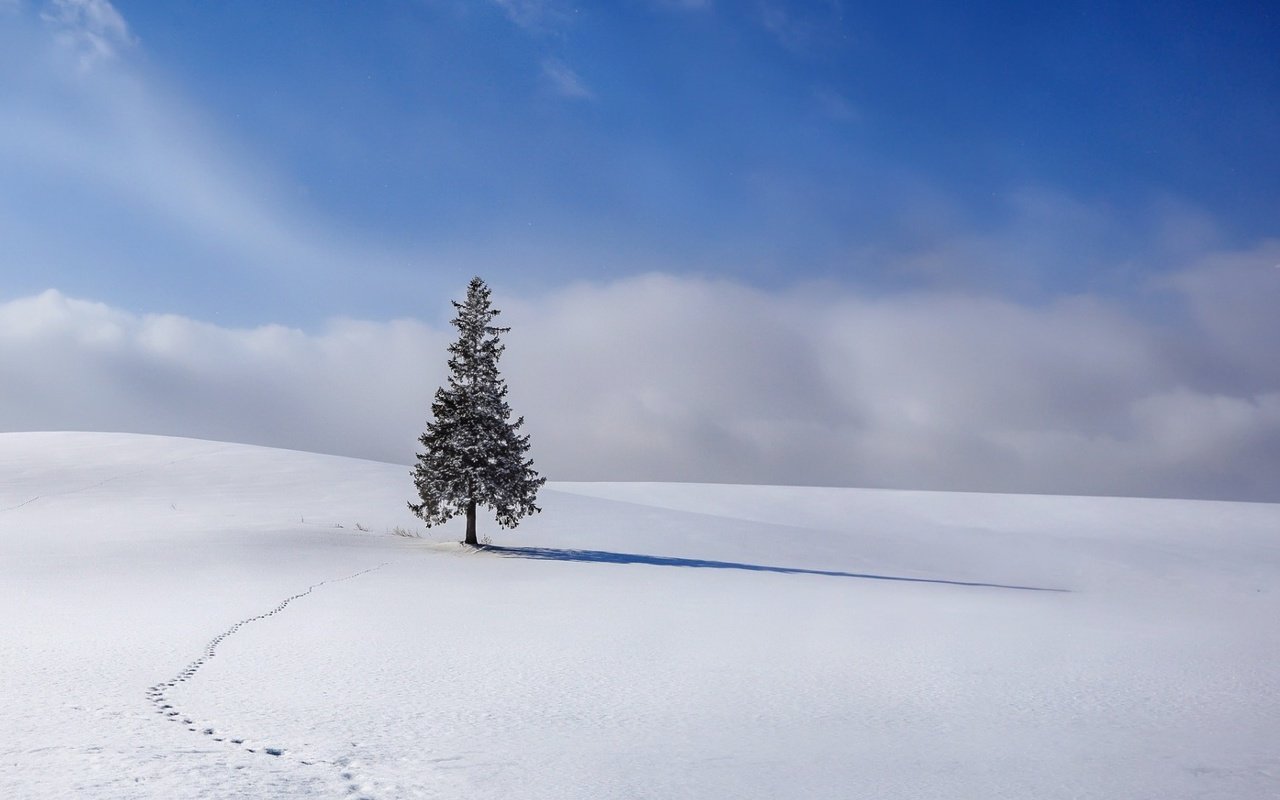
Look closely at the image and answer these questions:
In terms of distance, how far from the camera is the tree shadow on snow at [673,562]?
24.9m

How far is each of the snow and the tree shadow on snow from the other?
249 mm

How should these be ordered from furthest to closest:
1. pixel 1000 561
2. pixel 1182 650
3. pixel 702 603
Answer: pixel 1000 561 < pixel 702 603 < pixel 1182 650

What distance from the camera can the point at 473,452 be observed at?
26781 mm

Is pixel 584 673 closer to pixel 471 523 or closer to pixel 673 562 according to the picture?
pixel 673 562

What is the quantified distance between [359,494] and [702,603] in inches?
933

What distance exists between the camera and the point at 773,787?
20.5 feet

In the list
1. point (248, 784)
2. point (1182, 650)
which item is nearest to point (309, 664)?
point (248, 784)

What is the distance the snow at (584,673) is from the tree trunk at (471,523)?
1.08 m

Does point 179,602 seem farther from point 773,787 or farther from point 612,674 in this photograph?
point 773,787

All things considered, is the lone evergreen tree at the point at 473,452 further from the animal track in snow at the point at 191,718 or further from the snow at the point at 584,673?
the animal track in snow at the point at 191,718

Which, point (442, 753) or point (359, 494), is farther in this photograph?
point (359, 494)

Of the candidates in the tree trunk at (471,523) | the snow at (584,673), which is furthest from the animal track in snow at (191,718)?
the tree trunk at (471,523)

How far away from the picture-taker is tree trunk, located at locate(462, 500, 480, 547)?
27.1 metres

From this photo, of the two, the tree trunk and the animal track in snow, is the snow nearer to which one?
the animal track in snow
